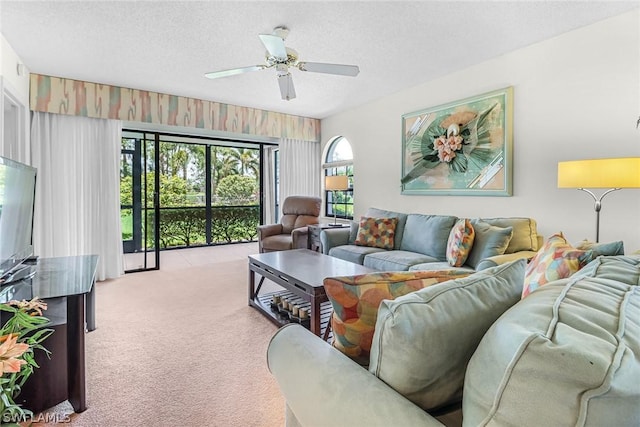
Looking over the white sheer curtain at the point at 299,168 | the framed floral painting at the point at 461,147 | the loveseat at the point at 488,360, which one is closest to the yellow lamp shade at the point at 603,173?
the framed floral painting at the point at 461,147

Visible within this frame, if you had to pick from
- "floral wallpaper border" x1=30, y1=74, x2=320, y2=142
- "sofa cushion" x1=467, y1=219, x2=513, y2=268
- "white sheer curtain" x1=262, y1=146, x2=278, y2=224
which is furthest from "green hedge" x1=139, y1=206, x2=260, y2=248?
"sofa cushion" x1=467, y1=219, x2=513, y2=268

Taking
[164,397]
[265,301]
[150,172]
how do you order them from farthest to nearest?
[150,172] → [265,301] → [164,397]

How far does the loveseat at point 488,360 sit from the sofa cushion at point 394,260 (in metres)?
2.11

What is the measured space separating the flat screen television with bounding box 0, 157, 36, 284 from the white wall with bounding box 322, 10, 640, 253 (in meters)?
3.80

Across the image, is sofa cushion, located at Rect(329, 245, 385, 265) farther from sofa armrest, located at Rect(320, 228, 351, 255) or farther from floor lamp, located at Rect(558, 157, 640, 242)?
floor lamp, located at Rect(558, 157, 640, 242)

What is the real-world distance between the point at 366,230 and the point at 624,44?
2.69m

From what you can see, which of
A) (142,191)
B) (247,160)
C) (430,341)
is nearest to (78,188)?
(142,191)

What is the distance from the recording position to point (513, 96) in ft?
10.8

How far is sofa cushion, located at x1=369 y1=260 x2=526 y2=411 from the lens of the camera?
794 millimetres

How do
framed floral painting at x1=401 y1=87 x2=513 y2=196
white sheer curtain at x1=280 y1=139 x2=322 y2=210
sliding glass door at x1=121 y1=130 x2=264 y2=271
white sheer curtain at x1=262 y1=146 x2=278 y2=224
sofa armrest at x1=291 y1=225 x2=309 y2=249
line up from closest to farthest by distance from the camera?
framed floral painting at x1=401 y1=87 x2=513 y2=196
sofa armrest at x1=291 y1=225 x2=309 y2=249
white sheer curtain at x1=280 y1=139 x2=322 y2=210
sliding glass door at x1=121 y1=130 x2=264 y2=271
white sheer curtain at x1=262 y1=146 x2=278 y2=224

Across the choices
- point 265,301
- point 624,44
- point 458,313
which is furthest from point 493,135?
point 458,313

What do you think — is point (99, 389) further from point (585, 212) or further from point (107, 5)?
point (585, 212)

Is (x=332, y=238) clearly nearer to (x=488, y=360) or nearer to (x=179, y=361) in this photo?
(x=179, y=361)

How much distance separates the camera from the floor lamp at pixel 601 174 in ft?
7.06
